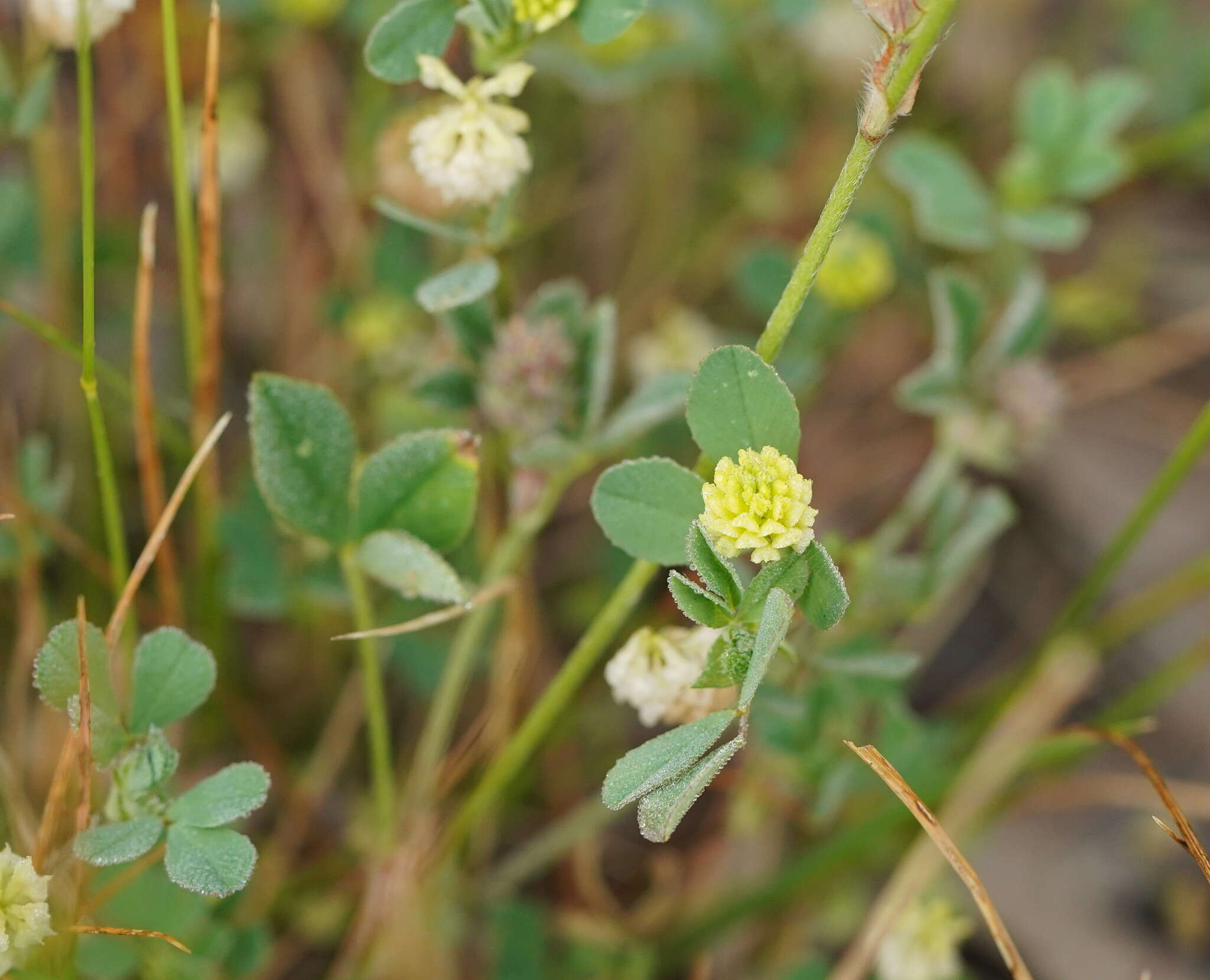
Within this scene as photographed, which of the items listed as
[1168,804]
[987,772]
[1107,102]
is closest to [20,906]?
[1168,804]

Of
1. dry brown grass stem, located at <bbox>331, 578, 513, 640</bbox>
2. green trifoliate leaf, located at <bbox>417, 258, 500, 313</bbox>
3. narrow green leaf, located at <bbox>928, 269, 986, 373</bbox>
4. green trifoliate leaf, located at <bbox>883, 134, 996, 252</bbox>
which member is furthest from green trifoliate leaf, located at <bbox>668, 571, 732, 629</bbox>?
green trifoliate leaf, located at <bbox>883, 134, 996, 252</bbox>

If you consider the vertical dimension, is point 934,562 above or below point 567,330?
below

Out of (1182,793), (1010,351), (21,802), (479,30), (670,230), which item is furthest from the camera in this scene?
(670,230)

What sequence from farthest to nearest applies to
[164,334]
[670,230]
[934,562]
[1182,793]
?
[670,230] → [164,334] → [1182,793] → [934,562]

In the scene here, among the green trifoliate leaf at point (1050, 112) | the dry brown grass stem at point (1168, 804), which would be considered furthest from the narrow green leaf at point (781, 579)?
the green trifoliate leaf at point (1050, 112)

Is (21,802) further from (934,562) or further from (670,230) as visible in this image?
(670,230)

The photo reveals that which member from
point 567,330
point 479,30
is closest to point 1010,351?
point 567,330
